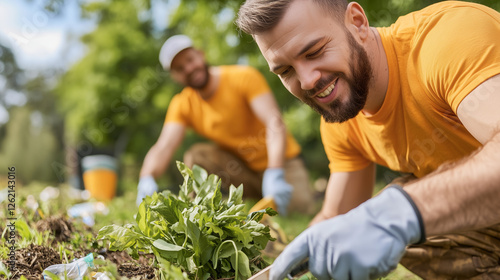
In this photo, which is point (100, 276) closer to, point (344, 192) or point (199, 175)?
point (199, 175)

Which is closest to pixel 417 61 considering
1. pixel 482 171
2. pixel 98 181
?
pixel 482 171

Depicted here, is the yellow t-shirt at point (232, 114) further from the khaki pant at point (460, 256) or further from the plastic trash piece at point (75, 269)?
the plastic trash piece at point (75, 269)

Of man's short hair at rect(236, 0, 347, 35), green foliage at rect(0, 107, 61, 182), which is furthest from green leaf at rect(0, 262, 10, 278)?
green foliage at rect(0, 107, 61, 182)

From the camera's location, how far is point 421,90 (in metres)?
1.62

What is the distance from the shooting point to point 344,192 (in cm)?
220

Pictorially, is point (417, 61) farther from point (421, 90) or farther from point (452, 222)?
point (452, 222)

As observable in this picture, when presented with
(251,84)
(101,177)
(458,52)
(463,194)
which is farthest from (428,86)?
(101,177)

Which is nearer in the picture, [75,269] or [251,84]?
[75,269]

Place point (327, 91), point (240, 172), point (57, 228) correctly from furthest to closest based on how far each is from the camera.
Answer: point (240, 172) < point (57, 228) < point (327, 91)

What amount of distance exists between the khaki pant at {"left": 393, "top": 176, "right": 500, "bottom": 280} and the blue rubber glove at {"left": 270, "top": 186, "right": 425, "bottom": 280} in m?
0.82

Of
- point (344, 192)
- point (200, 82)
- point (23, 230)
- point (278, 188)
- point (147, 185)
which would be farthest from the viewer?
point (200, 82)

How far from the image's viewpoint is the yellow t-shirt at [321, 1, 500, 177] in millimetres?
1380

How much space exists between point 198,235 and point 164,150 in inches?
129

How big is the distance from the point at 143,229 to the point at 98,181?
19.0 ft
